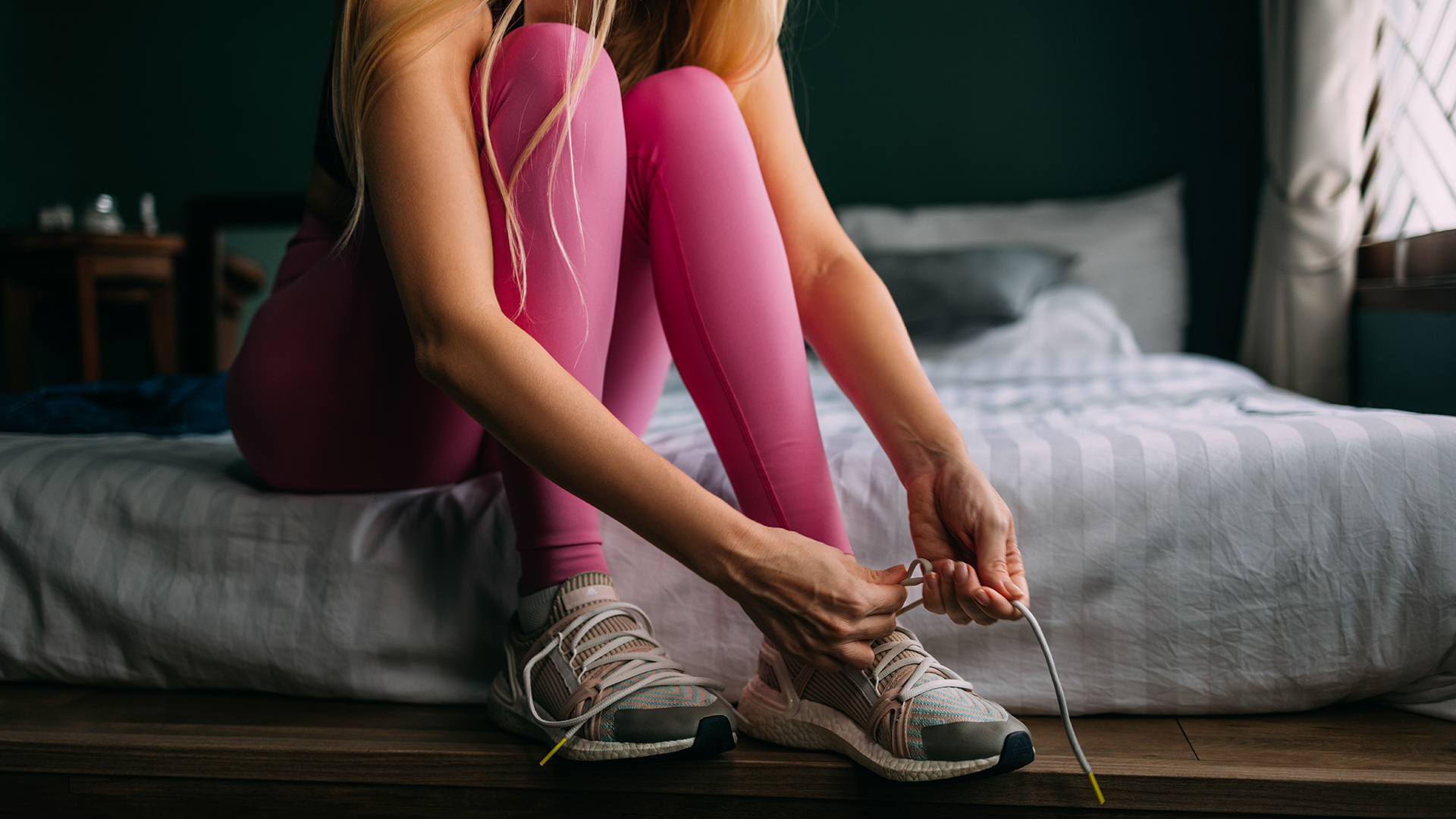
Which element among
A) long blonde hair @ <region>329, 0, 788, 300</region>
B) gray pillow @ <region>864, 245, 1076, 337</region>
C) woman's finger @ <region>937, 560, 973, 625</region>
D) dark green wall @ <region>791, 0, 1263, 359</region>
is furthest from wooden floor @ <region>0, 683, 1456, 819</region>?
dark green wall @ <region>791, 0, 1263, 359</region>

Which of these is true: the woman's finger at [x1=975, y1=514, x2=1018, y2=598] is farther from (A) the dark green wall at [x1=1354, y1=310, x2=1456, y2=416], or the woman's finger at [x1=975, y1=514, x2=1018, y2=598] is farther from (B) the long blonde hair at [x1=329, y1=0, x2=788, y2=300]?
(A) the dark green wall at [x1=1354, y1=310, x2=1456, y2=416]

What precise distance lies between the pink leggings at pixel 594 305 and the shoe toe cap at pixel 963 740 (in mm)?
161

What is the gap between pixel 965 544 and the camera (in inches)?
25.5

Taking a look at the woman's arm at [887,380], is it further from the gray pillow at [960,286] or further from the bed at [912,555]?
the gray pillow at [960,286]

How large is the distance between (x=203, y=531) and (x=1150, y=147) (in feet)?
8.22

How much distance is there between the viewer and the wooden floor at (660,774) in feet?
1.95

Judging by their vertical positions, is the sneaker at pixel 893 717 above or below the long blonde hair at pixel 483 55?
below

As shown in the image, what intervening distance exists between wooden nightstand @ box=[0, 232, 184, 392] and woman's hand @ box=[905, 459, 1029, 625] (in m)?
2.53

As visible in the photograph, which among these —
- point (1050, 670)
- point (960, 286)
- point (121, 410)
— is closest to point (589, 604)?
point (1050, 670)

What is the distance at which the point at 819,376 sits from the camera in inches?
64.7

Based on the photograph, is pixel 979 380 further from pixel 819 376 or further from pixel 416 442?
pixel 416 442

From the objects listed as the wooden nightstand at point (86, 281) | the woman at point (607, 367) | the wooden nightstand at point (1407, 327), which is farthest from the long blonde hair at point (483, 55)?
the wooden nightstand at point (86, 281)

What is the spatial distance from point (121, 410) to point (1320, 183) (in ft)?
6.99

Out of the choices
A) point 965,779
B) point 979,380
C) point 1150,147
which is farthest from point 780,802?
point 1150,147
